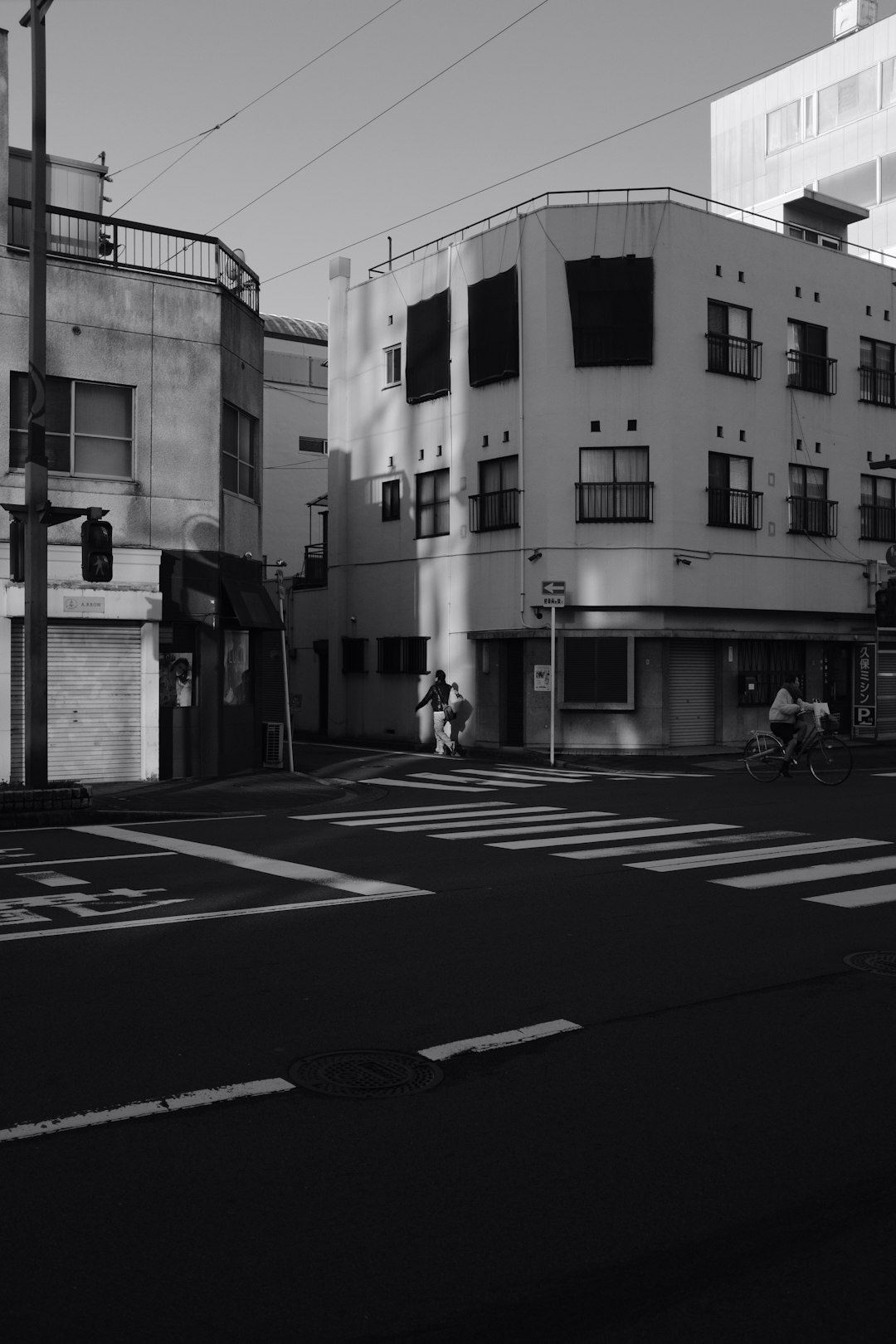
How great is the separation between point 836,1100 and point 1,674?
657 inches

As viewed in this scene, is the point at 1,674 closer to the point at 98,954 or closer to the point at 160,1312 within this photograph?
the point at 98,954

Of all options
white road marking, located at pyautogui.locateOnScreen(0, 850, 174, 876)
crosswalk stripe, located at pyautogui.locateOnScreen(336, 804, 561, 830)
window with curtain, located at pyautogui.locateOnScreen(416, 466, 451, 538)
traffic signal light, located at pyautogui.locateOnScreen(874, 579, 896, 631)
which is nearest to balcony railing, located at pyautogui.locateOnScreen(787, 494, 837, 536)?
window with curtain, located at pyautogui.locateOnScreen(416, 466, 451, 538)

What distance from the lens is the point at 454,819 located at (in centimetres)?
1575

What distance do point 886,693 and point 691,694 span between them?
7566 millimetres

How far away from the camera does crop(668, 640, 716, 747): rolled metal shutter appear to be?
29.3 metres

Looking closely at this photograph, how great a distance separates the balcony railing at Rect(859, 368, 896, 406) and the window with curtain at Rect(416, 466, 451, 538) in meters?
11.2

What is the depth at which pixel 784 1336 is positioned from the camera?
349cm

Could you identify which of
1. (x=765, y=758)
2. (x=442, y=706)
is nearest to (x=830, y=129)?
(x=442, y=706)

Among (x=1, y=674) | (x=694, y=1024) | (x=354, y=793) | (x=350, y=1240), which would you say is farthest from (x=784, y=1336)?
(x=1, y=674)

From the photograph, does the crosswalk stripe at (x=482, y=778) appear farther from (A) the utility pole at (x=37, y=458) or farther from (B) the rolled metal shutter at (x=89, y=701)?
(A) the utility pole at (x=37, y=458)

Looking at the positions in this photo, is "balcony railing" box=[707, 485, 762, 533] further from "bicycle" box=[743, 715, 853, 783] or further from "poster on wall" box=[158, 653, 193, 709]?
"poster on wall" box=[158, 653, 193, 709]

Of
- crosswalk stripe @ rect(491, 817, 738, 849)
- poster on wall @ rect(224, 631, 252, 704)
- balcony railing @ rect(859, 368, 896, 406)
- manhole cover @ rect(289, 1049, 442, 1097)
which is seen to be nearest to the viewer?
manhole cover @ rect(289, 1049, 442, 1097)

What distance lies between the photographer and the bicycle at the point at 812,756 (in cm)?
2017

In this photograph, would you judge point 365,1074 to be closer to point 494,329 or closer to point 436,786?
point 436,786
